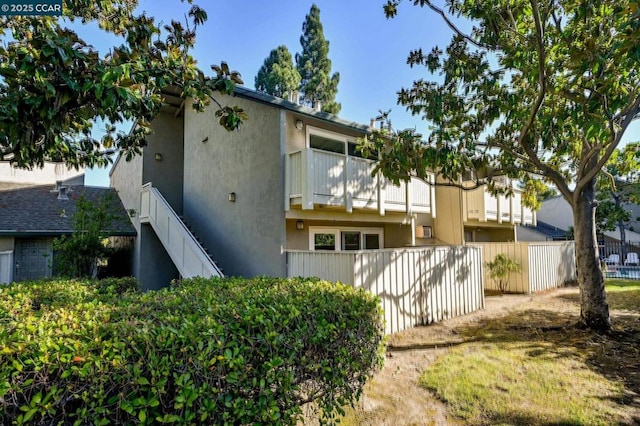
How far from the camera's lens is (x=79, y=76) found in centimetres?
387

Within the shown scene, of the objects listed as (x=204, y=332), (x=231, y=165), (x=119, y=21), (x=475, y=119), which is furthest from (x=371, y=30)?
(x=204, y=332)

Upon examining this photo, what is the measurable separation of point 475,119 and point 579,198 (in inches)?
129

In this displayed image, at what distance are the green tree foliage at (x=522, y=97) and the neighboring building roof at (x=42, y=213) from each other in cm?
1184

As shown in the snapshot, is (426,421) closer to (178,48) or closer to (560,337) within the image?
(560,337)

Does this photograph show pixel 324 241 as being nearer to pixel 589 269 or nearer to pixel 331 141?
pixel 331 141

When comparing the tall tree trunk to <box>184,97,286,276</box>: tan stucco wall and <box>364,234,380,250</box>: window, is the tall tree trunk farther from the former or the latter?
<box>184,97,286,276</box>: tan stucco wall

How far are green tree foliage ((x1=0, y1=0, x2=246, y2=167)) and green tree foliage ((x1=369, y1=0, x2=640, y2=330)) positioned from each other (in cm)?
480

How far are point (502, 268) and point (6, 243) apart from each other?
18.9m

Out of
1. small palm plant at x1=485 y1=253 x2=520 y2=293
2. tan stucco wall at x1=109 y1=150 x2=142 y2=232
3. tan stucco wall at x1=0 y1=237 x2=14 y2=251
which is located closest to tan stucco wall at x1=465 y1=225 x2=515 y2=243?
small palm plant at x1=485 y1=253 x2=520 y2=293

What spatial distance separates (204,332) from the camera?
2967mm

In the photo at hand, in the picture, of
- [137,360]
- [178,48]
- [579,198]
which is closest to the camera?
[137,360]

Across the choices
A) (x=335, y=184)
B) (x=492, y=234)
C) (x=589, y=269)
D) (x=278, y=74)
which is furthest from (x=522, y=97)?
(x=278, y=74)

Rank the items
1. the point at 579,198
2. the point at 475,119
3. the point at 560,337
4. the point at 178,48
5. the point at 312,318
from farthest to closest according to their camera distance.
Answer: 1. the point at 475,119
2. the point at 579,198
3. the point at 560,337
4. the point at 178,48
5. the point at 312,318

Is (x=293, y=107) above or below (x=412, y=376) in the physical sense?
above
